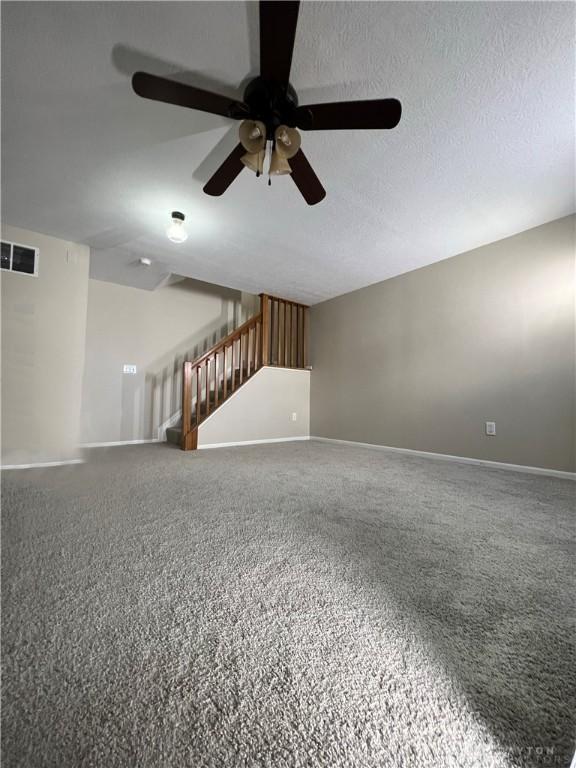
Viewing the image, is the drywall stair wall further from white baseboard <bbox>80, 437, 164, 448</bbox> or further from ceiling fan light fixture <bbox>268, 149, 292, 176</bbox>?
ceiling fan light fixture <bbox>268, 149, 292, 176</bbox>

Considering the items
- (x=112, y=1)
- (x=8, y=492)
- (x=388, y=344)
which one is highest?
(x=112, y=1)

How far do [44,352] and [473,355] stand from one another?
4.36 meters

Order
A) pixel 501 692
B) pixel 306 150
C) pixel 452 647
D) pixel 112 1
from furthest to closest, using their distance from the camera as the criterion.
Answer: pixel 306 150, pixel 112 1, pixel 452 647, pixel 501 692

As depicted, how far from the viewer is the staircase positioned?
153 inches

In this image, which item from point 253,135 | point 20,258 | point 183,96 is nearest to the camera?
point 183,96

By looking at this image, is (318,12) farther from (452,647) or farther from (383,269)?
(383,269)

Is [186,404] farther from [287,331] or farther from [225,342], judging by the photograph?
[287,331]

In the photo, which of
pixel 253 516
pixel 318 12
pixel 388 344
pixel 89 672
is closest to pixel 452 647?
pixel 89 672

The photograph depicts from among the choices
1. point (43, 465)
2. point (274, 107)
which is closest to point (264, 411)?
point (43, 465)

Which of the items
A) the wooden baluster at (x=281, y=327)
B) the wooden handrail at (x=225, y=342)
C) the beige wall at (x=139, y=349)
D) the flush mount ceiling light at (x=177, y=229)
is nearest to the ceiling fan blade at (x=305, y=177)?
the flush mount ceiling light at (x=177, y=229)

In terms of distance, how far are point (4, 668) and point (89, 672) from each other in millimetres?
194

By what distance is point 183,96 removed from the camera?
1389 mm

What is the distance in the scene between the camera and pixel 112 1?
Answer: 1.23 m

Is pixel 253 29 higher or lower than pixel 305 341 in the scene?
higher
